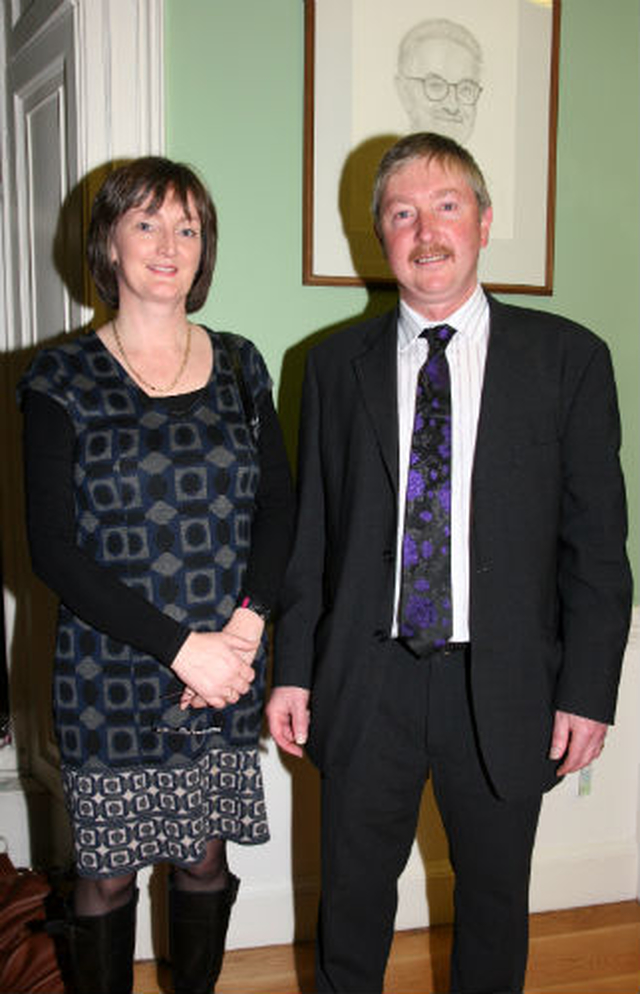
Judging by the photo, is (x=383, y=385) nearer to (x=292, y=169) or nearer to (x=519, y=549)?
(x=519, y=549)

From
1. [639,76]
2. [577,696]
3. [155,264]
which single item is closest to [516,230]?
[639,76]

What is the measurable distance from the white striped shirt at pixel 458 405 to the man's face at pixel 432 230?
5cm

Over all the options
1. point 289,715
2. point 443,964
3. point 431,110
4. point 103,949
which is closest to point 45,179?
→ point 431,110

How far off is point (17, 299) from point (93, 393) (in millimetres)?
1137

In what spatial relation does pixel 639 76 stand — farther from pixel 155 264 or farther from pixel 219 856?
pixel 219 856

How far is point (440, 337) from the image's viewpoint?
1511 millimetres

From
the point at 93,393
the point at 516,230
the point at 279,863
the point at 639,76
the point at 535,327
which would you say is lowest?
the point at 279,863

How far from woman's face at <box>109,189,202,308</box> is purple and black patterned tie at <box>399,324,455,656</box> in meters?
0.48

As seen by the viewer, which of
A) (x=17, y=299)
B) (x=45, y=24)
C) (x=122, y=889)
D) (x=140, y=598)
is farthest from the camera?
(x=17, y=299)

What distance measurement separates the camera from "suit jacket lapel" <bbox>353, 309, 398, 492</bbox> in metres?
1.49

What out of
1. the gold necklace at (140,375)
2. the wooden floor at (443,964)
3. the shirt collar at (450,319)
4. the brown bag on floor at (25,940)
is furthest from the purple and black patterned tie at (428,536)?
the brown bag on floor at (25,940)

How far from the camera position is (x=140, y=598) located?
1.41 metres

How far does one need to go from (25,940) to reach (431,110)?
2.19 m

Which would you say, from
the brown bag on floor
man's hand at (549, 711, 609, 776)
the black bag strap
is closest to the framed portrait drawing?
the black bag strap
